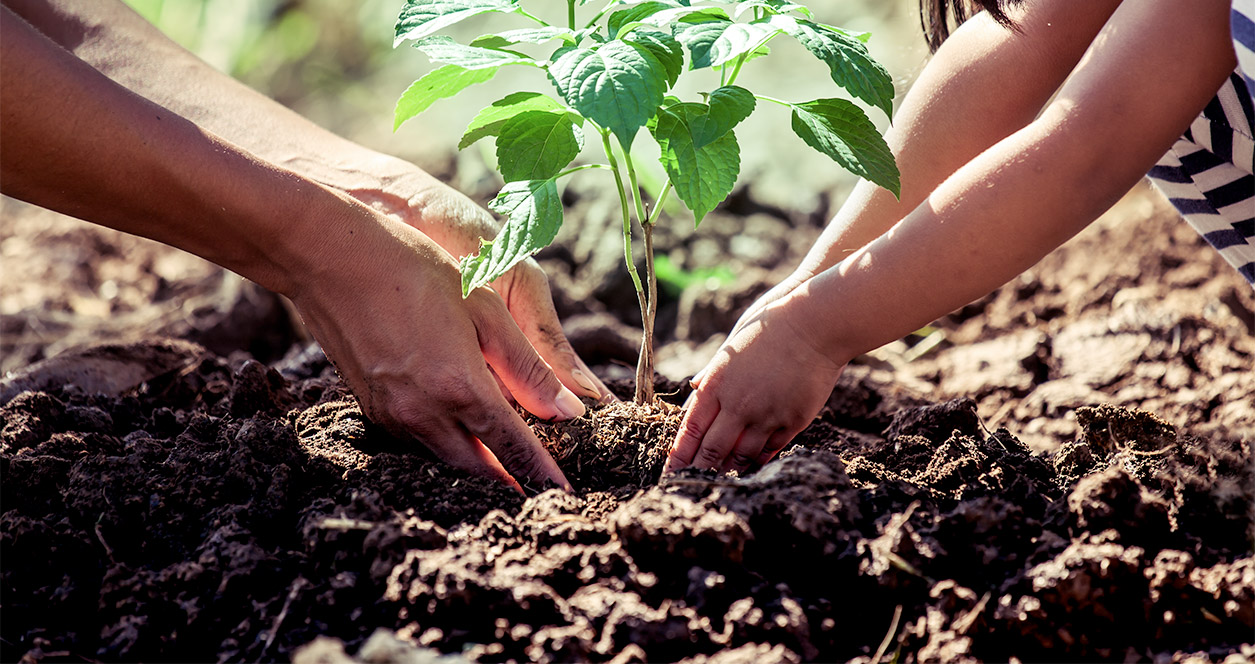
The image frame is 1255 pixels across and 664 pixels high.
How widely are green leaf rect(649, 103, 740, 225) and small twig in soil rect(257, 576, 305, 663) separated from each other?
2.42 feet

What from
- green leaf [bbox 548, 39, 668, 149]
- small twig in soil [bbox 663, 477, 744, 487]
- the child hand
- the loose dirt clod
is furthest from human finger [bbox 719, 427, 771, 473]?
green leaf [bbox 548, 39, 668, 149]

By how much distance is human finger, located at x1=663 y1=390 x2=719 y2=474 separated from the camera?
1.50 meters

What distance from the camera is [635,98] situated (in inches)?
46.9

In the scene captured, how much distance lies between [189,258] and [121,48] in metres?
2.39

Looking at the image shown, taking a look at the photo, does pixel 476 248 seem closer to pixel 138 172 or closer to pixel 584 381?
pixel 584 381

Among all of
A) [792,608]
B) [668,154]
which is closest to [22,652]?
[792,608]

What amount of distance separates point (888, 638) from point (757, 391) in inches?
19.4

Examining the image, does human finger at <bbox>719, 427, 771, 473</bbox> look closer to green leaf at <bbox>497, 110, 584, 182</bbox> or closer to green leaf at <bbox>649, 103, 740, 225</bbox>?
green leaf at <bbox>649, 103, 740, 225</bbox>

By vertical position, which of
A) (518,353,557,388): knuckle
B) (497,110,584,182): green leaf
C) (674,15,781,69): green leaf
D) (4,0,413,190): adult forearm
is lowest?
(518,353,557,388): knuckle

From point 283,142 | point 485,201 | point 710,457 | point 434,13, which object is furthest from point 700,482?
point 485,201

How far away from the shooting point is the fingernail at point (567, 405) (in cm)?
163

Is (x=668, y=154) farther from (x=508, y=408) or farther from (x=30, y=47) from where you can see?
(x=30, y=47)

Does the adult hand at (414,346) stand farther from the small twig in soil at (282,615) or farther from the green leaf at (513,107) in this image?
the small twig in soil at (282,615)

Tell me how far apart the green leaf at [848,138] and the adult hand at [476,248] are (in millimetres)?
710
